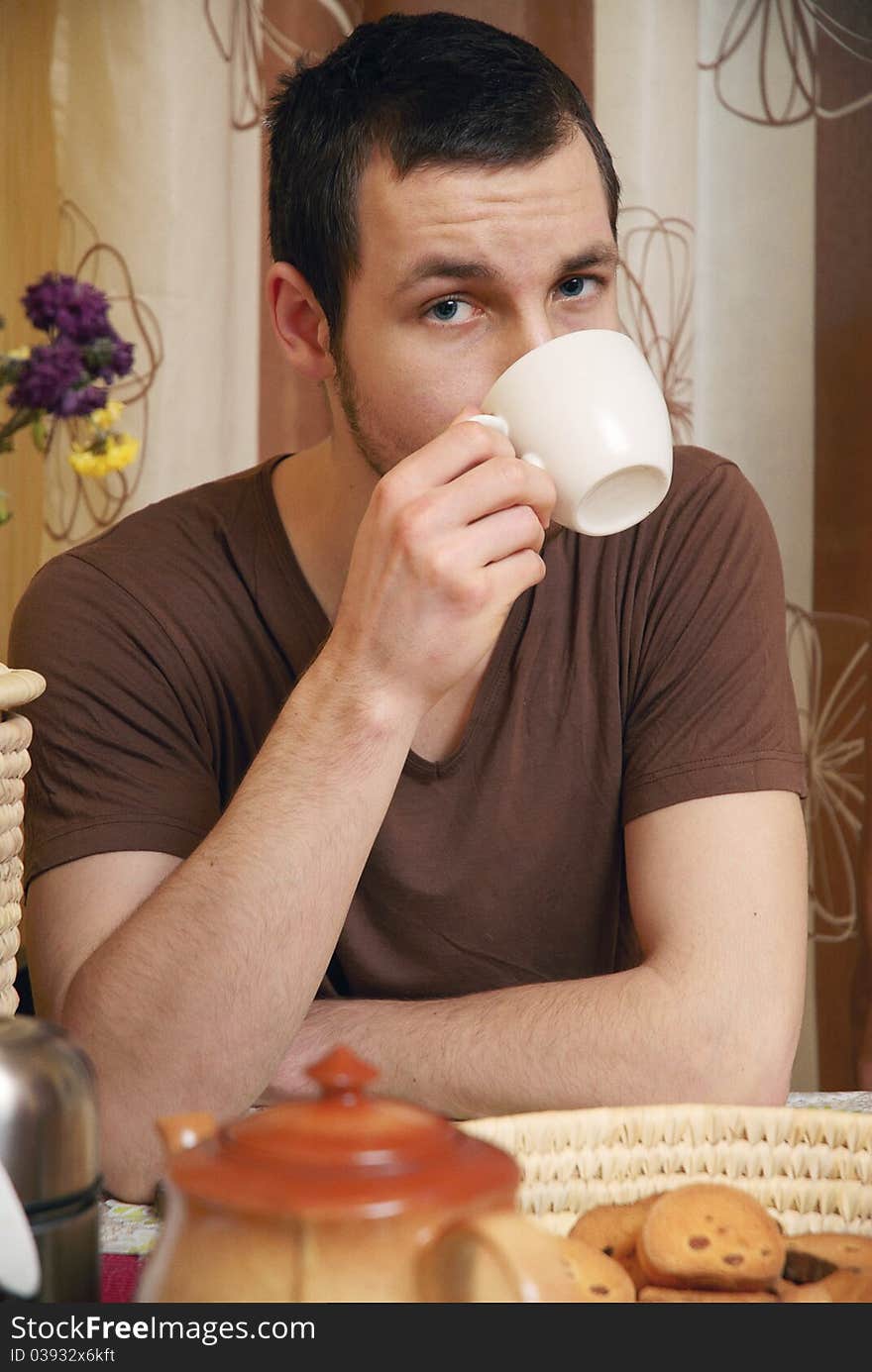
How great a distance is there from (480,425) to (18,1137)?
60 centimetres

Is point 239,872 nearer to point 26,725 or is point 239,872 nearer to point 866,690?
point 26,725

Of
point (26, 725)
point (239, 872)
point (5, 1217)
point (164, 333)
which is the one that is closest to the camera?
point (5, 1217)

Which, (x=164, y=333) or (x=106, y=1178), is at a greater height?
(x=164, y=333)

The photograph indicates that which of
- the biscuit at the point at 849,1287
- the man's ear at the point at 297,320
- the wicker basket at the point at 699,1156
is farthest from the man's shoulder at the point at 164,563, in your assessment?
the biscuit at the point at 849,1287

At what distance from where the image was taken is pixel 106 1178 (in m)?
0.76

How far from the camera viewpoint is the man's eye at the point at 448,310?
3.49ft

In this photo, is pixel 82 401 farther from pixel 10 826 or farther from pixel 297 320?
pixel 297 320

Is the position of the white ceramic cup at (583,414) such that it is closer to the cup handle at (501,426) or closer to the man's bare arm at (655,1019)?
the cup handle at (501,426)

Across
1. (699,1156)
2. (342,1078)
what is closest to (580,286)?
(699,1156)

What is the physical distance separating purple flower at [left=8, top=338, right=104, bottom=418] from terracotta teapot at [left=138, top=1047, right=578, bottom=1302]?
513 millimetres

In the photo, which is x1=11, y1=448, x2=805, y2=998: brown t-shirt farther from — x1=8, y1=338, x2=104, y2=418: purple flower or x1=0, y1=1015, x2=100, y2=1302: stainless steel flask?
x1=0, y1=1015, x2=100, y2=1302: stainless steel flask

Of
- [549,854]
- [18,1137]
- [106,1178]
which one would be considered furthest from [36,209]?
[18,1137]

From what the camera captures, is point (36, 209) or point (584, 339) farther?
point (36, 209)

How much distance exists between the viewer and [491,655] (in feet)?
3.88
